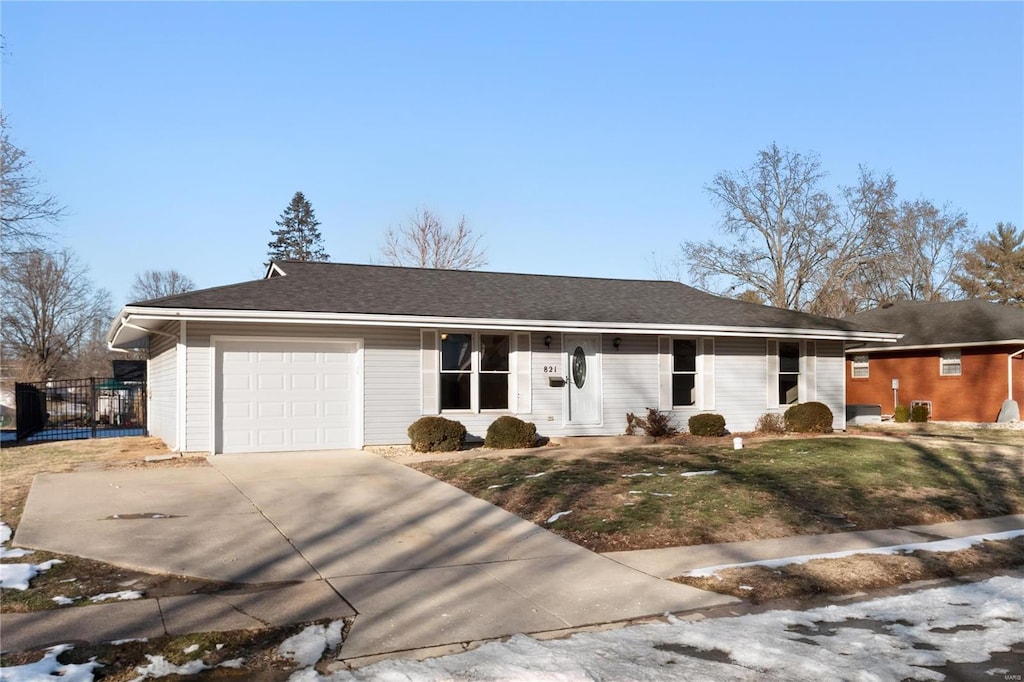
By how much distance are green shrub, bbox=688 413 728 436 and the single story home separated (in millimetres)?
521

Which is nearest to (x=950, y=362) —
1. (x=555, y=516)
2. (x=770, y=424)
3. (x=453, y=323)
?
(x=770, y=424)

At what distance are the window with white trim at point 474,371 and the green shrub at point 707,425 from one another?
4.48 m

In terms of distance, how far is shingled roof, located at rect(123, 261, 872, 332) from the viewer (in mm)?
15602

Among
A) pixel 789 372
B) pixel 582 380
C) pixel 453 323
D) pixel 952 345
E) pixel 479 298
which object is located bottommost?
pixel 582 380

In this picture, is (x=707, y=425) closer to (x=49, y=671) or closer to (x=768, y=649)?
(x=768, y=649)

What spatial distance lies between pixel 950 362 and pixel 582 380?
590 inches

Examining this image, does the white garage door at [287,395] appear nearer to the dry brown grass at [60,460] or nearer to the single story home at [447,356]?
the single story home at [447,356]

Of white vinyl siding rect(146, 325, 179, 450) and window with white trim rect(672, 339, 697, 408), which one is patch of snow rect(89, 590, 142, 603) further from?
window with white trim rect(672, 339, 697, 408)

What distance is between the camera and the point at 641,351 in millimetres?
18875

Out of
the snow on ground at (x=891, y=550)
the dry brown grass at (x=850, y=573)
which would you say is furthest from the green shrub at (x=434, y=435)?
the dry brown grass at (x=850, y=573)

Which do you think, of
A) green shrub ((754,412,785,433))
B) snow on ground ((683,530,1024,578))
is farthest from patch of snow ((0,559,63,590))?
green shrub ((754,412,785,433))

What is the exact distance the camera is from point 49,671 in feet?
15.5

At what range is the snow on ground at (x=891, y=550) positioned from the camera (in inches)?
291

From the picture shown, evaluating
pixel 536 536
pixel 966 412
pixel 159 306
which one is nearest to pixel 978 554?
pixel 536 536
